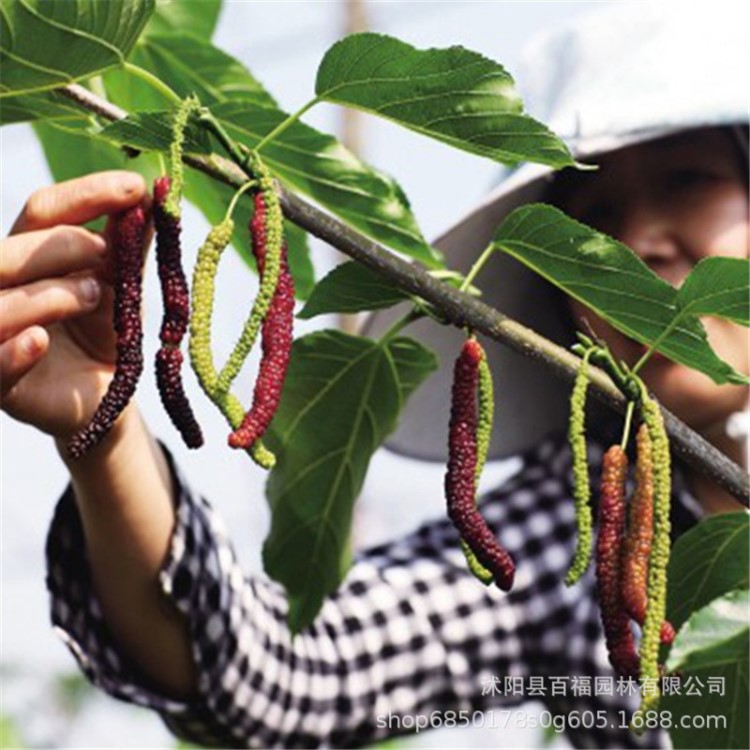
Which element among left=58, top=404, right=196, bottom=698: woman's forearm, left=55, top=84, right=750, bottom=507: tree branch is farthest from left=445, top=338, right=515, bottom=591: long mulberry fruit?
left=58, top=404, right=196, bottom=698: woman's forearm

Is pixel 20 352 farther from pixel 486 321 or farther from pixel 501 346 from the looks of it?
pixel 501 346

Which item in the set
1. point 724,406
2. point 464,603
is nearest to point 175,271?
point 724,406

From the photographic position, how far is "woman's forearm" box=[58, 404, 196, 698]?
1.33 metres

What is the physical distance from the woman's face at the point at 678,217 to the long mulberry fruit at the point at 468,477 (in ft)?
2.39

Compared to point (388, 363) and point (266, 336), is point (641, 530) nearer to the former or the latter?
point (266, 336)

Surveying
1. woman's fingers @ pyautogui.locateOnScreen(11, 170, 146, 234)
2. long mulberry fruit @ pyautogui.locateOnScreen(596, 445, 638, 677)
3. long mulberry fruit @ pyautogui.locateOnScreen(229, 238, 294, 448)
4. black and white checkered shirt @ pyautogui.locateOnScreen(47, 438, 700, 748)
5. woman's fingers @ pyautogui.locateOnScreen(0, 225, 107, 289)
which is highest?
woman's fingers @ pyautogui.locateOnScreen(11, 170, 146, 234)

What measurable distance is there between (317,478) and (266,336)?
526 mm

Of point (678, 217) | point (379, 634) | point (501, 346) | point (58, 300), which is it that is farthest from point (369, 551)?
point (58, 300)

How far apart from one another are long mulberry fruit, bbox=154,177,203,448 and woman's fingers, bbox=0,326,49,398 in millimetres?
247

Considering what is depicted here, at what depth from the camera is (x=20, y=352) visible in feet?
A: 3.34

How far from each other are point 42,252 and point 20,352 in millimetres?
88

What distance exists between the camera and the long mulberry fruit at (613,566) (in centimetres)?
83

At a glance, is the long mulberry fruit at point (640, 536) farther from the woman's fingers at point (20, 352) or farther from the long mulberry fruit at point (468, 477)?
the woman's fingers at point (20, 352)

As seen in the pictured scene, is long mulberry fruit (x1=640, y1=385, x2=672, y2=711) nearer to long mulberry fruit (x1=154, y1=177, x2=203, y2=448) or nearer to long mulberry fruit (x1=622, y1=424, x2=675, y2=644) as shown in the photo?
long mulberry fruit (x1=622, y1=424, x2=675, y2=644)
